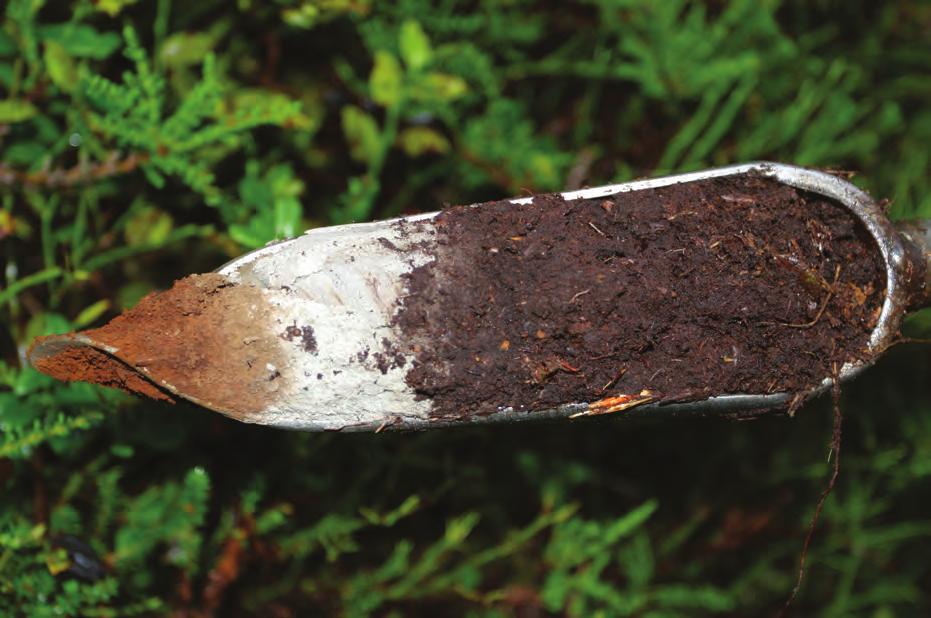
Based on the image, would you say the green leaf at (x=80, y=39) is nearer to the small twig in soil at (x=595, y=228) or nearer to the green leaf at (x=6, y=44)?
the green leaf at (x=6, y=44)

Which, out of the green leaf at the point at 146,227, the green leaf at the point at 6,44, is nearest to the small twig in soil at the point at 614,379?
the green leaf at the point at 146,227

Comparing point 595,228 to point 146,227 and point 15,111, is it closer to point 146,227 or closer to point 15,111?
point 146,227

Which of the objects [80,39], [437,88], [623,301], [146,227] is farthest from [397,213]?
[623,301]

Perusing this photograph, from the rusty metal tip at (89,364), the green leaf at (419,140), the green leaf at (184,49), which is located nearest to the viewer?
the rusty metal tip at (89,364)

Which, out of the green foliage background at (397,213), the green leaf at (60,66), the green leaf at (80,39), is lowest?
the green foliage background at (397,213)

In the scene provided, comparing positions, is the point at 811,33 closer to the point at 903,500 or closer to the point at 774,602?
the point at 903,500

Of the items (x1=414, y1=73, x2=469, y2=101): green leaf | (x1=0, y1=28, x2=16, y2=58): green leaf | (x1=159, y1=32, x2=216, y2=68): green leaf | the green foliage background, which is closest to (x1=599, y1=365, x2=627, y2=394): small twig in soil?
the green foliage background

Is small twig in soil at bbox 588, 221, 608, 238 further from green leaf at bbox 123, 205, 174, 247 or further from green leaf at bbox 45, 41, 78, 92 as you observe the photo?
green leaf at bbox 45, 41, 78, 92
